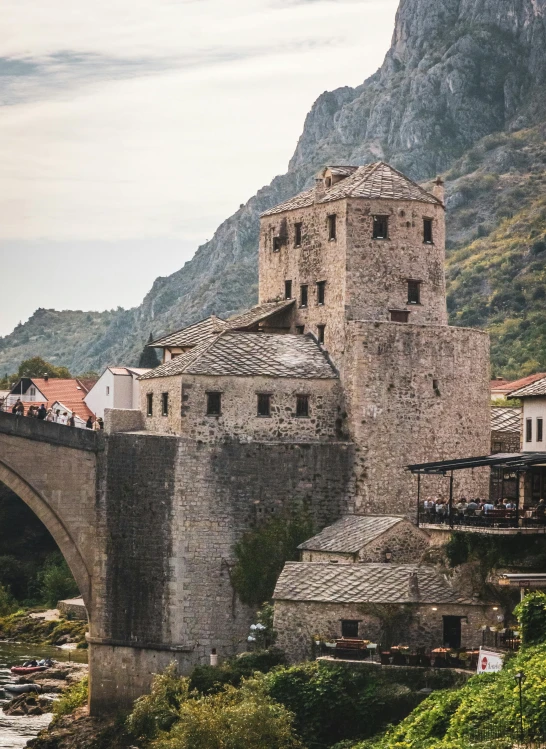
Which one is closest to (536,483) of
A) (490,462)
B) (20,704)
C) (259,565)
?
(490,462)

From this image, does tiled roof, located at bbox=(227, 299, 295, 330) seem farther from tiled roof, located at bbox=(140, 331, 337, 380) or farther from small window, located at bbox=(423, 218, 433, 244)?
small window, located at bbox=(423, 218, 433, 244)

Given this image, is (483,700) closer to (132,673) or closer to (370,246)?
(132,673)

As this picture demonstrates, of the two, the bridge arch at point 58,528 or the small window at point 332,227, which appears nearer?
the bridge arch at point 58,528

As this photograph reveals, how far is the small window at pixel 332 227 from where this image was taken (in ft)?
225

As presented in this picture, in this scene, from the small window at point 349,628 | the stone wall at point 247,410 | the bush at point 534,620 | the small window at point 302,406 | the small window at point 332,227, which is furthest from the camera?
the small window at point 332,227

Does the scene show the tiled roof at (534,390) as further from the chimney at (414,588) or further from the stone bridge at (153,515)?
the chimney at (414,588)

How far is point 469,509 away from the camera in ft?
200

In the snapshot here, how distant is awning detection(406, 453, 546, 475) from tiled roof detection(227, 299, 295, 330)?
917 centimetres

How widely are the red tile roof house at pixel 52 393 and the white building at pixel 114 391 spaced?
88 cm

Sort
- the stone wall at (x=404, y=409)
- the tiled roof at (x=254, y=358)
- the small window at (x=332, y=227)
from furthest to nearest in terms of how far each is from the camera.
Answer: the small window at (x=332, y=227), the stone wall at (x=404, y=409), the tiled roof at (x=254, y=358)

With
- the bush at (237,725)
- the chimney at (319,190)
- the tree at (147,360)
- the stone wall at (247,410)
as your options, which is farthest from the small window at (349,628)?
the tree at (147,360)

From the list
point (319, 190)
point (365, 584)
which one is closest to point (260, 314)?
point (319, 190)

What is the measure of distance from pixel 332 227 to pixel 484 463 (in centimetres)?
1264

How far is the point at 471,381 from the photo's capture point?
68.9 m
